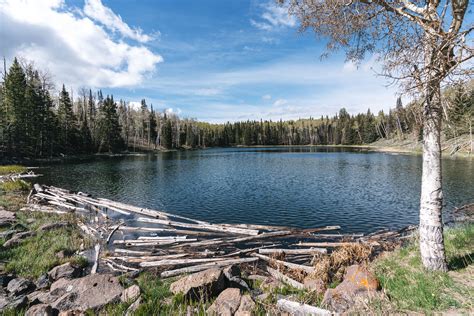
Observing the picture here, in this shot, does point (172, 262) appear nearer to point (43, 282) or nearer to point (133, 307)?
point (133, 307)

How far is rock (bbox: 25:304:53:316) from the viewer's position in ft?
22.0

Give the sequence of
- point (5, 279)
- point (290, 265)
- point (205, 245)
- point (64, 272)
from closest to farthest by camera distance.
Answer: point (5, 279) → point (64, 272) → point (290, 265) → point (205, 245)

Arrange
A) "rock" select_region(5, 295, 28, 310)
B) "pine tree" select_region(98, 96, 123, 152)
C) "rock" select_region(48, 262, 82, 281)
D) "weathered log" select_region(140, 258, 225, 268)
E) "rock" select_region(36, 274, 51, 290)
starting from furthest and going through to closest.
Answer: "pine tree" select_region(98, 96, 123, 152), "weathered log" select_region(140, 258, 225, 268), "rock" select_region(48, 262, 82, 281), "rock" select_region(36, 274, 51, 290), "rock" select_region(5, 295, 28, 310)

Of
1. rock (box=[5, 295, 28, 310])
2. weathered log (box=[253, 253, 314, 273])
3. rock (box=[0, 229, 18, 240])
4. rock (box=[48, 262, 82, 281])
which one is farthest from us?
rock (box=[0, 229, 18, 240])

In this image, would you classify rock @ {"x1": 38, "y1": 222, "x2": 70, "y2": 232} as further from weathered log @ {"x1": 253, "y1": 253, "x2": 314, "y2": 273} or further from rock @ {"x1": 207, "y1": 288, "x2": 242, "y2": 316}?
rock @ {"x1": 207, "y1": 288, "x2": 242, "y2": 316}

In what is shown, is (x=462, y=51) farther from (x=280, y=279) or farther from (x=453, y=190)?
(x=453, y=190)

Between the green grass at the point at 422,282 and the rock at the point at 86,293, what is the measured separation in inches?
310

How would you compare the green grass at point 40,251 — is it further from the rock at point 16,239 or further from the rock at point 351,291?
the rock at point 351,291

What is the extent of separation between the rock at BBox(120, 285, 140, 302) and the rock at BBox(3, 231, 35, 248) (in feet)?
27.2

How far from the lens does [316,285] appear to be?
8148 millimetres

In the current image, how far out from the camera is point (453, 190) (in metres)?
28.4

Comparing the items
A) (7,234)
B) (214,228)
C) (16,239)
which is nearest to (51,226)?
(7,234)

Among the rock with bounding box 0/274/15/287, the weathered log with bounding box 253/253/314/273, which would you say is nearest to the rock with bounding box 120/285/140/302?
the rock with bounding box 0/274/15/287

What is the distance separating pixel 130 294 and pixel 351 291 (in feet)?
21.0
